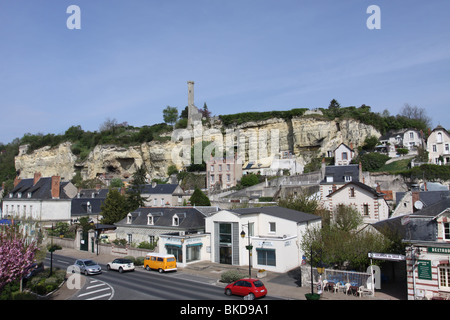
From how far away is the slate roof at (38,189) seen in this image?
48.3 meters

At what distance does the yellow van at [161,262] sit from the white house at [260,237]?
408cm

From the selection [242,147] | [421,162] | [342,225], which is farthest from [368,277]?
[242,147]

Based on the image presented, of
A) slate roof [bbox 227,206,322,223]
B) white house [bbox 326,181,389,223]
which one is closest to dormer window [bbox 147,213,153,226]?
slate roof [bbox 227,206,322,223]

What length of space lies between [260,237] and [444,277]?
1317 cm

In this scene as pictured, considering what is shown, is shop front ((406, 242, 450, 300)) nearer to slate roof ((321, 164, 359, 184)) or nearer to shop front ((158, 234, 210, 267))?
shop front ((158, 234, 210, 267))

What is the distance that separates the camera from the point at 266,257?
26.5 metres

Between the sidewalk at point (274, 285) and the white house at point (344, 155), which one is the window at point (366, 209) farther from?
the white house at point (344, 155)

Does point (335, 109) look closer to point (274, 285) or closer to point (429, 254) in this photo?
point (274, 285)

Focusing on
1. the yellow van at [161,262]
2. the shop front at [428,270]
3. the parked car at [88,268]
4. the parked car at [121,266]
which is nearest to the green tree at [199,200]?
the yellow van at [161,262]

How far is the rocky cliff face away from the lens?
70312 millimetres

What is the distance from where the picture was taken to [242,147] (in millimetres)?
78875

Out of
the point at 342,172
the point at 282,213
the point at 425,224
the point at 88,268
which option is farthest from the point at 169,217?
the point at 342,172

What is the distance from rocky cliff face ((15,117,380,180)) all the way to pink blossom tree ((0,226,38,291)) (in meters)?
55.6

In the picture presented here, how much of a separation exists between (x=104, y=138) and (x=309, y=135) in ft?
161
